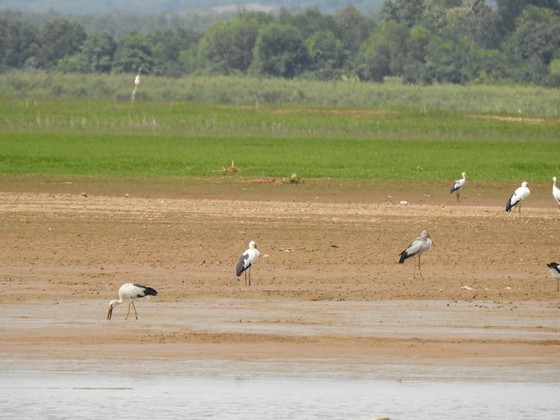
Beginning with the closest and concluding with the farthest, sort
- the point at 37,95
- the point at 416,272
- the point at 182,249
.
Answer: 1. the point at 416,272
2. the point at 182,249
3. the point at 37,95

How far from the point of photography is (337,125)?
46531 millimetres

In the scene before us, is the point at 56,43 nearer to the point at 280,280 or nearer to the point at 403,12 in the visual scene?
the point at 403,12

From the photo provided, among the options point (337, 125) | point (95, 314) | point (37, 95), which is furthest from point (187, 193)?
point (37, 95)

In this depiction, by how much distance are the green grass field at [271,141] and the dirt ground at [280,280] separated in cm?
502

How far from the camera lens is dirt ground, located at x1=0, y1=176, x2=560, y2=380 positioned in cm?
1259

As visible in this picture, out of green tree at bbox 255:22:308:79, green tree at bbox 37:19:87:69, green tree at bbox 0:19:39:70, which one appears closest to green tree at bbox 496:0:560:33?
green tree at bbox 255:22:308:79

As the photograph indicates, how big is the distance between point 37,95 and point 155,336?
171ft

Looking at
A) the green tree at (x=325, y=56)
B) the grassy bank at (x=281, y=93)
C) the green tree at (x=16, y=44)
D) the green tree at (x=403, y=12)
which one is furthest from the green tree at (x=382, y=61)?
the green tree at (x=16, y=44)

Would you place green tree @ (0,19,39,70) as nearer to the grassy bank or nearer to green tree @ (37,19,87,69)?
green tree @ (37,19,87,69)

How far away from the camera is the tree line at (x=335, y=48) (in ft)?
307

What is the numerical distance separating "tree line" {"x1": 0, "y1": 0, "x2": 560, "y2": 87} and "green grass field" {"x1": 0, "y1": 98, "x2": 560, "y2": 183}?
36965 millimetres

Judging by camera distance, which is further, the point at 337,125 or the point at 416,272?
the point at 337,125

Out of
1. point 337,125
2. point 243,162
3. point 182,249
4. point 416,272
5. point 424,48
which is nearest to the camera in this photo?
point 416,272

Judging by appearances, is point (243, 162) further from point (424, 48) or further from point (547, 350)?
point (424, 48)
